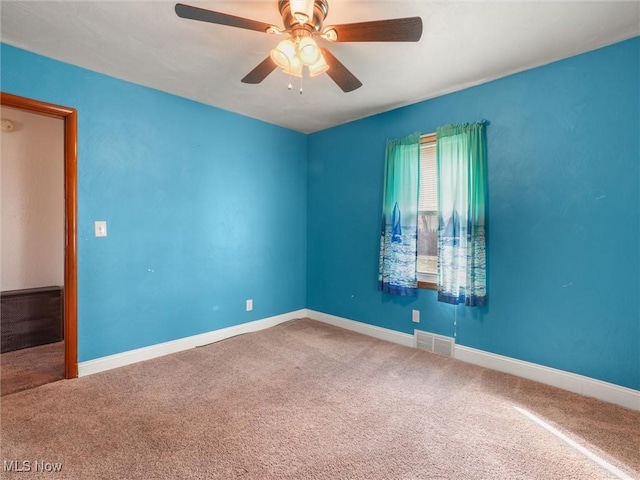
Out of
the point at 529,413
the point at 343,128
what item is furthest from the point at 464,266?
the point at 343,128

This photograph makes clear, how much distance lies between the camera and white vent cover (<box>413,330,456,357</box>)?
2965 mm

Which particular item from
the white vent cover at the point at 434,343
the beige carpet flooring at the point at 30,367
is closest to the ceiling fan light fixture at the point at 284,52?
the white vent cover at the point at 434,343

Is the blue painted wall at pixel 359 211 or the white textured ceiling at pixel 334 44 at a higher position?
the white textured ceiling at pixel 334 44

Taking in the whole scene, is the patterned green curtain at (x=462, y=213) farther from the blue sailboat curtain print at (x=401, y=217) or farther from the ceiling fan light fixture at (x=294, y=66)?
the ceiling fan light fixture at (x=294, y=66)

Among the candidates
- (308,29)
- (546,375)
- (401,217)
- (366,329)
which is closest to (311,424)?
(366,329)

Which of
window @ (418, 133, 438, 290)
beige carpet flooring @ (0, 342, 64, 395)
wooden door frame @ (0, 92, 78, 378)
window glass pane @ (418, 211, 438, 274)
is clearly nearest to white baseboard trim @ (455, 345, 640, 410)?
window @ (418, 133, 438, 290)

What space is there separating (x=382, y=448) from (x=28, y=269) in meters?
4.06

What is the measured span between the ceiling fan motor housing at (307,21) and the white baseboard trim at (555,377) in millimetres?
2831

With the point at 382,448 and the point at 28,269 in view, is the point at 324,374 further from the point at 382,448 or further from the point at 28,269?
the point at 28,269

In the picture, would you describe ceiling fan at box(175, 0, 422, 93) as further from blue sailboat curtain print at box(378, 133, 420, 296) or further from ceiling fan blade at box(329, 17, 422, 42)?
blue sailboat curtain print at box(378, 133, 420, 296)

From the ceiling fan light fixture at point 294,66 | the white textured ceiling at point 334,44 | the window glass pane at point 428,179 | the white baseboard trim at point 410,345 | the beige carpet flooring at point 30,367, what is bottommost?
the beige carpet flooring at point 30,367

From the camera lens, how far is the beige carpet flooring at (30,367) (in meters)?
2.39

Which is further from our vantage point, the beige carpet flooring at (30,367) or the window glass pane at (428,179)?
the window glass pane at (428,179)

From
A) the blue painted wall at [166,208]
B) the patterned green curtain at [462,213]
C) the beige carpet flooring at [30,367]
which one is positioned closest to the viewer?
the beige carpet flooring at [30,367]
